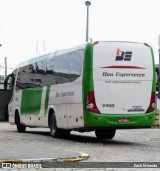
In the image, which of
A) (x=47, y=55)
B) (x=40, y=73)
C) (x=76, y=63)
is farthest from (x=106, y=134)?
(x=47, y=55)

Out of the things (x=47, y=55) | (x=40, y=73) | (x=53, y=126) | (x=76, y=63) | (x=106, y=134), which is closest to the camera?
(x=76, y=63)

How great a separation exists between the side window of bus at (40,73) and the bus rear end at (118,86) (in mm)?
4691

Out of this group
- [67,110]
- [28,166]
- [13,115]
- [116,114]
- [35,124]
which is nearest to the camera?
[28,166]

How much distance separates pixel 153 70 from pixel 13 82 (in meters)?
10.6

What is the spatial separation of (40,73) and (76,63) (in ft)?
14.4

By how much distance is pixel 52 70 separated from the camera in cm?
2078

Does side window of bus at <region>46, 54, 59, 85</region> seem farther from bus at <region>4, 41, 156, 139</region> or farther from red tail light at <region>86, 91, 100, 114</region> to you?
red tail light at <region>86, 91, 100, 114</region>

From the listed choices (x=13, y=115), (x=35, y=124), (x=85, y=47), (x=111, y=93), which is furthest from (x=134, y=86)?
(x=13, y=115)

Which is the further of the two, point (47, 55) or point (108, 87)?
point (47, 55)

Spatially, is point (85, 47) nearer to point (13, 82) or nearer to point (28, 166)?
point (28, 166)

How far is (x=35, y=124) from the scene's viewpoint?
2320 centimetres

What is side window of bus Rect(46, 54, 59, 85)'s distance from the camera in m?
20.3

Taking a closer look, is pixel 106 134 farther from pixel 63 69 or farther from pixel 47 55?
pixel 47 55

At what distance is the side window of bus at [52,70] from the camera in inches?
800
